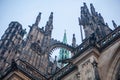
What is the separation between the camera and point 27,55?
1980 cm

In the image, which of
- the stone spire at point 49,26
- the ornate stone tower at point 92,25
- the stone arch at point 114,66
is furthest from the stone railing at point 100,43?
the stone spire at point 49,26

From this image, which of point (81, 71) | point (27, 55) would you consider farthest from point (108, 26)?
point (81, 71)

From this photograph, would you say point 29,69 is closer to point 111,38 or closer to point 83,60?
point 83,60

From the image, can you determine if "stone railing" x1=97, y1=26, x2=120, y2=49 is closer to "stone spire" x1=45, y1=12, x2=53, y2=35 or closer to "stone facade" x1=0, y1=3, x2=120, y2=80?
"stone facade" x1=0, y1=3, x2=120, y2=80

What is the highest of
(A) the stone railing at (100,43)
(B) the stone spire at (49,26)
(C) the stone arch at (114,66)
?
(B) the stone spire at (49,26)

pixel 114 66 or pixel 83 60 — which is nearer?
pixel 114 66

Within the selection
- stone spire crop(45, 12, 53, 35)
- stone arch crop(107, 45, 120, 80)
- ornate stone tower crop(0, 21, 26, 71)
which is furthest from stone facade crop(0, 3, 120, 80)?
stone spire crop(45, 12, 53, 35)

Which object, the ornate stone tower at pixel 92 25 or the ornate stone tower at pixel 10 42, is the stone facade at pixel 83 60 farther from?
the ornate stone tower at pixel 10 42

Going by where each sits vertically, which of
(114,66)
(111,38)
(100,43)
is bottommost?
(114,66)

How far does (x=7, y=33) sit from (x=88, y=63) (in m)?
18.5

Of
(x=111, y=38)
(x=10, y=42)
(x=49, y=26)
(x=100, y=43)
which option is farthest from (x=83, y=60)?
(x=49, y=26)

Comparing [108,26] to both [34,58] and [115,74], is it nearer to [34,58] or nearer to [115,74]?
[34,58]

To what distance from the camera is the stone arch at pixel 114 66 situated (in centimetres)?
1024

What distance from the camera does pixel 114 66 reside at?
34.4ft
